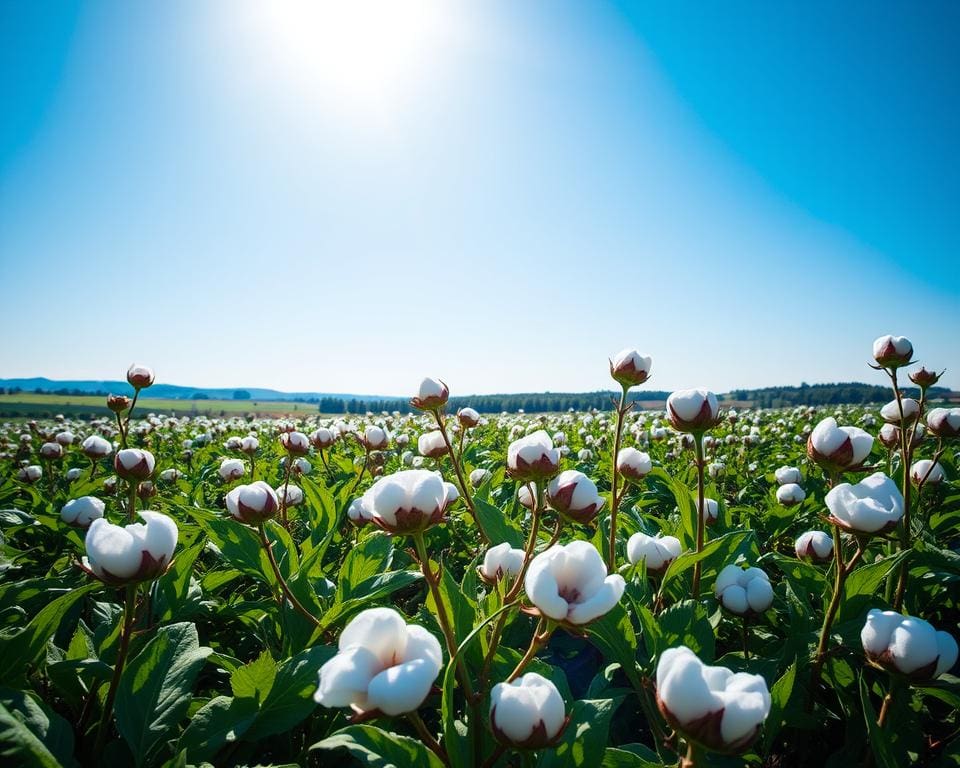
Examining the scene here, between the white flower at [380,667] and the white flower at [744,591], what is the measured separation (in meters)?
1.23

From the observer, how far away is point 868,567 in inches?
62.4

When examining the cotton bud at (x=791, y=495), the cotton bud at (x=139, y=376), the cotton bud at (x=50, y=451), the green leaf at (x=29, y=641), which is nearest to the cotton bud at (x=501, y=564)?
the green leaf at (x=29, y=641)

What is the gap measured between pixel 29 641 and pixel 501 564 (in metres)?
1.39

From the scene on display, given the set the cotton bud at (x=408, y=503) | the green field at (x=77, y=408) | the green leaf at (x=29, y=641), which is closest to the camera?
the cotton bud at (x=408, y=503)

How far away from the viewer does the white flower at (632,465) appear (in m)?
2.20

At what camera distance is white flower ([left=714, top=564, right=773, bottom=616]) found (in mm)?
1573

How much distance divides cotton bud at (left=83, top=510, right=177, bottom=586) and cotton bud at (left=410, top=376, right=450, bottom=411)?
4.35 ft

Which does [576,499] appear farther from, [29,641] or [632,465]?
[29,641]

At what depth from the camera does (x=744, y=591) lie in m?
1.61

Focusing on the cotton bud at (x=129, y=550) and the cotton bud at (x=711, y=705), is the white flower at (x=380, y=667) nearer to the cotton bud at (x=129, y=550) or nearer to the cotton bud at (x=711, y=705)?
the cotton bud at (x=711, y=705)

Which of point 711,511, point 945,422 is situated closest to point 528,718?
point 711,511

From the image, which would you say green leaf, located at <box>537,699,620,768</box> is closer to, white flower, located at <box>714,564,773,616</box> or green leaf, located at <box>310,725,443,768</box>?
green leaf, located at <box>310,725,443,768</box>

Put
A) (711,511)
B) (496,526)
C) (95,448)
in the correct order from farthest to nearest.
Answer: (95,448)
(711,511)
(496,526)

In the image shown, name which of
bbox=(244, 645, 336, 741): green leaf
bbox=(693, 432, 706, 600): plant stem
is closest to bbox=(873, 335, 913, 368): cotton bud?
bbox=(693, 432, 706, 600): plant stem
